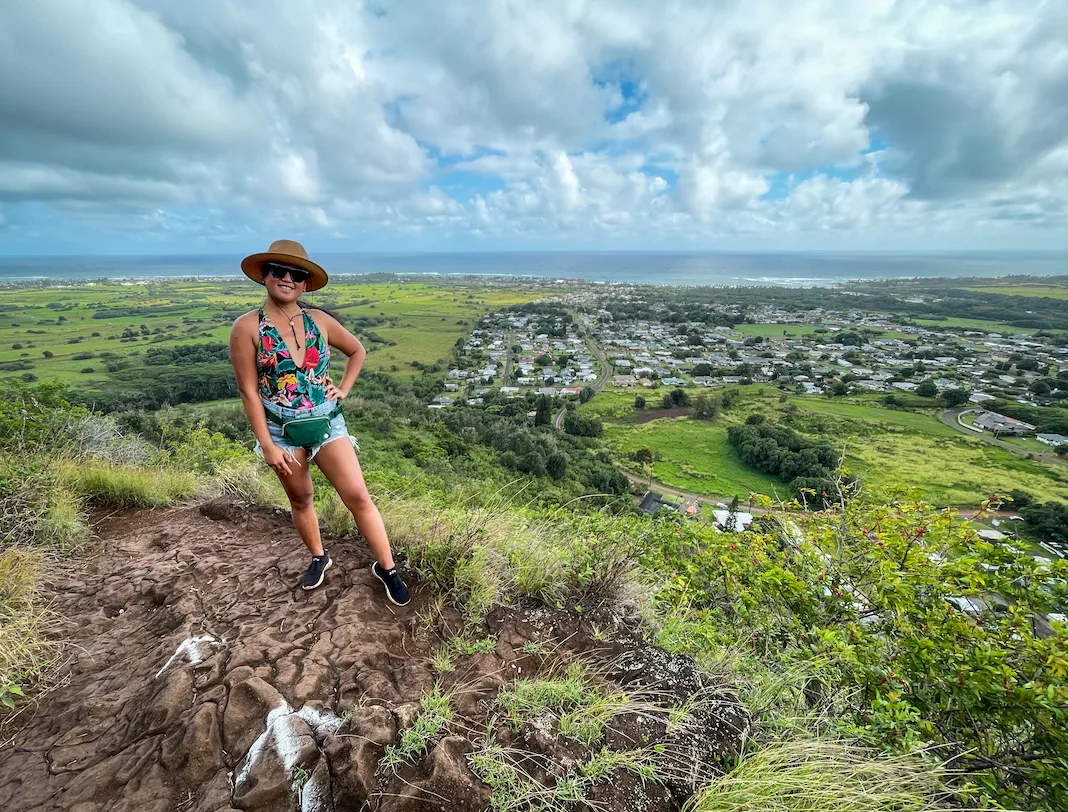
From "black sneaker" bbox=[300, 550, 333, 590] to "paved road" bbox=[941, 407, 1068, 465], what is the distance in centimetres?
3810

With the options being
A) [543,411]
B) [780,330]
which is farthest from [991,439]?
[780,330]

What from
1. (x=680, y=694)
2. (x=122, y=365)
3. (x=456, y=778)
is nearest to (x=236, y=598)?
(x=456, y=778)

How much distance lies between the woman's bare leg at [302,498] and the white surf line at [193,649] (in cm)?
66

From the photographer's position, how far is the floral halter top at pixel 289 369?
2.32 metres

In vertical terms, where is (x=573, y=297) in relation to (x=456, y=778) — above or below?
below

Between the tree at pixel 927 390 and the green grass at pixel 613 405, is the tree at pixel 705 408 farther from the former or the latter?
the tree at pixel 927 390

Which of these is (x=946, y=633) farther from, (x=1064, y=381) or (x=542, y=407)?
(x=1064, y=381)

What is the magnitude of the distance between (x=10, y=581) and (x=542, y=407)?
29454 millimetres

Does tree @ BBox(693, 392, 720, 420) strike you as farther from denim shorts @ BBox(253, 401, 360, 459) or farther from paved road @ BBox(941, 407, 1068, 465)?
denim shorts @ BBox(253, 401, 360, 459)

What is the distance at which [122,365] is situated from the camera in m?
34.7

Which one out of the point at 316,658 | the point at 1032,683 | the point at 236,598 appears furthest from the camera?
the point at 236,598

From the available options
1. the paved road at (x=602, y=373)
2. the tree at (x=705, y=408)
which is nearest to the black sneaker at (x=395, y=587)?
the paved road at (x=602, y=373)

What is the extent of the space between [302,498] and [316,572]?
0.47m

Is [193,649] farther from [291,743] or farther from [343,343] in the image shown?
[343,343]
